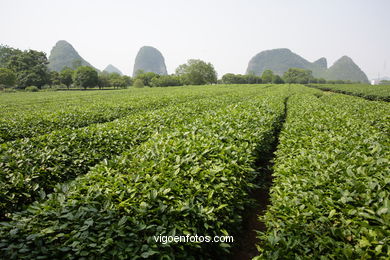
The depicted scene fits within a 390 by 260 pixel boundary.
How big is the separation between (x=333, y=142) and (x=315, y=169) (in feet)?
4.77

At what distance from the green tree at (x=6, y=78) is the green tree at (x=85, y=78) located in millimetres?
15130

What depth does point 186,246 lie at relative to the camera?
184 centimetres

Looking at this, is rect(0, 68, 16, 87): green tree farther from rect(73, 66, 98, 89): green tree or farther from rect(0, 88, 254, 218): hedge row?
rect(0, 88, 254, 218): hedge row

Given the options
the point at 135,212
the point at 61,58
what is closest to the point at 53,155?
the point at 135,212

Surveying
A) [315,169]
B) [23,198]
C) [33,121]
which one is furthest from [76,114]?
[315,169]

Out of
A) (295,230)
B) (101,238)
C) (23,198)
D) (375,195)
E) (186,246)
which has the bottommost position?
(23,198)

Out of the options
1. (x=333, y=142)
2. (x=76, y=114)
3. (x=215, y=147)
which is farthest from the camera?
(x=76, y=114)

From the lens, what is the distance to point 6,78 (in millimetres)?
50156

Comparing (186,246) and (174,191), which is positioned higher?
(174,191)

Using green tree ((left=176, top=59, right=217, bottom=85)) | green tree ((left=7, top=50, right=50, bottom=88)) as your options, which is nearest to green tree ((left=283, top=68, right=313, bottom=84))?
green tree ((left=176, top=59, right=217, bottom=85))

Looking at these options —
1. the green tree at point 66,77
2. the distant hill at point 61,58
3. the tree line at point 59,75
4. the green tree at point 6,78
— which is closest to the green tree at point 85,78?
the tree line at point 59,75

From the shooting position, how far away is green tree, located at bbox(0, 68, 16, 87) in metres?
49.4

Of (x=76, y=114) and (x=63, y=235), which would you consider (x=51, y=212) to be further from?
(x=76, y=114)

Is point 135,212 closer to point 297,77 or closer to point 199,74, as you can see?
point 199,74
